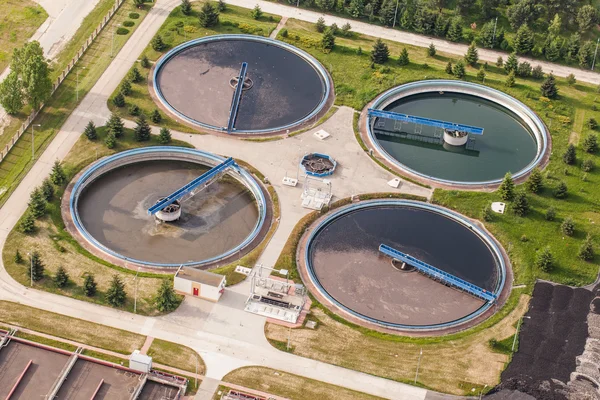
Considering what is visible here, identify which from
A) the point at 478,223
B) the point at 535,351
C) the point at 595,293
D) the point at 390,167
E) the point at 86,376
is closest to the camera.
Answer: the point at 86,376

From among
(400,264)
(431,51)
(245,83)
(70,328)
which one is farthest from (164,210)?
(431,51)

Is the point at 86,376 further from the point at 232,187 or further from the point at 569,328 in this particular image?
the point at 569,328

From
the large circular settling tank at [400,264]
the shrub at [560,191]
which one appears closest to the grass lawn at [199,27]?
the large circular settling tank at [400,264]

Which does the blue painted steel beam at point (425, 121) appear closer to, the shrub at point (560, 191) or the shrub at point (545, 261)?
the shrub at point (560, 191)

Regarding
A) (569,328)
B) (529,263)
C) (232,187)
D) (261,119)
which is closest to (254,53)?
(261,119)

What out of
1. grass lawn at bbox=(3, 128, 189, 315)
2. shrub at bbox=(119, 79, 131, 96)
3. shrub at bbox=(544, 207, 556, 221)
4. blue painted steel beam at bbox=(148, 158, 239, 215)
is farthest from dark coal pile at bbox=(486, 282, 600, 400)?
shrub at bbox=(119, 79, 131, 96)

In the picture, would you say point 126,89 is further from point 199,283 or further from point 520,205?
point 520,205
